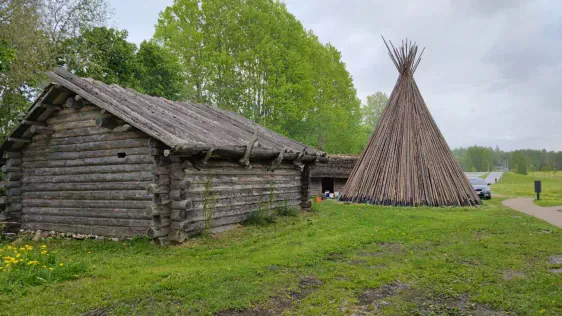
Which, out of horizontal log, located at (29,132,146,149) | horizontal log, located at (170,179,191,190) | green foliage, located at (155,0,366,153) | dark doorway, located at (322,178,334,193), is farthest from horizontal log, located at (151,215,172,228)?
dark doorway, located at (322,178,334,193)

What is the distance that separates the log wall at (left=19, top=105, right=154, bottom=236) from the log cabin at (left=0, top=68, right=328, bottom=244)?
0.09 ft

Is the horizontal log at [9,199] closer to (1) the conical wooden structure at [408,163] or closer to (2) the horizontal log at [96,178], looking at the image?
(2) the horizontal log at [96,178]

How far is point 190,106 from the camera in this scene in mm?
15438

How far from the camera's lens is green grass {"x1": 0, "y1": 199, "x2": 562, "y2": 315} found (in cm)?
523

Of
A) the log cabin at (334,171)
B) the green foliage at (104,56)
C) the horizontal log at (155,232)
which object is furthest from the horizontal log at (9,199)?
the log cabin at (334,171)

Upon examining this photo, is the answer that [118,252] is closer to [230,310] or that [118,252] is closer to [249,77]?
[230,310]

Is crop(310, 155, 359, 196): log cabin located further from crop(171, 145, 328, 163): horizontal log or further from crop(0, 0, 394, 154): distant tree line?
crop(171, 145, 328, 163): horizontal log

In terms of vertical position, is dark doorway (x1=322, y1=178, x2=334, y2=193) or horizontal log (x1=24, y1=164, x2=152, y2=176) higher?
horizontal log (x1=24, y1=164, x2=152, y2=176)

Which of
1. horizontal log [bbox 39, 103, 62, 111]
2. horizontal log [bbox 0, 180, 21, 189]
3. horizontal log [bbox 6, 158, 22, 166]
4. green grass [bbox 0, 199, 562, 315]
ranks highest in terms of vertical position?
horizontal log [bbox 39, 103, 62, 111]

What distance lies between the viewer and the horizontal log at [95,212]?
379 inches

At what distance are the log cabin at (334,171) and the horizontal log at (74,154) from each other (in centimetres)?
1808

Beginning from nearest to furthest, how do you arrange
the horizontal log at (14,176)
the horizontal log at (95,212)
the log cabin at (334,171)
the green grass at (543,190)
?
1. the horizontal log at (95,212)
2. the horizontal log at (14,176)
3. the green grass at (543,190)
4. the log cabin at (334,171)

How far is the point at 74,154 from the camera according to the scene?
11.0 meters

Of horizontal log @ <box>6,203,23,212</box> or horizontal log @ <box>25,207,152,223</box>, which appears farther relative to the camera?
horizontal log @ <box>6,203,23,212</box>
